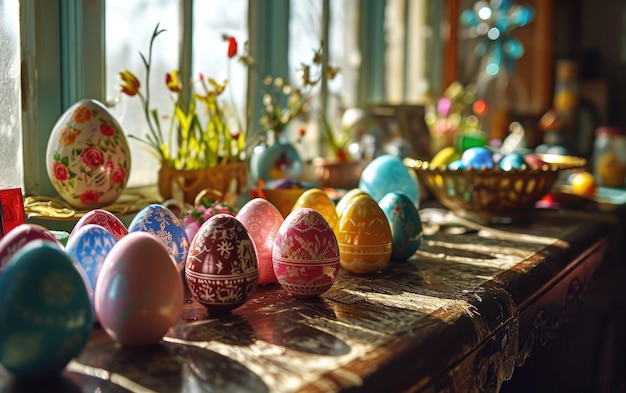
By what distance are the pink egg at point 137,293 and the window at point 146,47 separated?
0.51m

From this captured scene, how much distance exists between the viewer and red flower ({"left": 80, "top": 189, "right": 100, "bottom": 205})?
1.13 metres

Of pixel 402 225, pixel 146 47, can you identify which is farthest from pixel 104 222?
pixel 146 47

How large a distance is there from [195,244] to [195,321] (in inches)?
3.7

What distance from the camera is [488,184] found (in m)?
1.53

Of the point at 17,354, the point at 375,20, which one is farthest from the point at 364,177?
the point at 375,20

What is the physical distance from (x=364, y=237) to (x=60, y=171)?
48cm

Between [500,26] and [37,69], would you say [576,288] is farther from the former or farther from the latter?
[500,26]

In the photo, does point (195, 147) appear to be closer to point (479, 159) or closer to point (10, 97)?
point (10, 97)

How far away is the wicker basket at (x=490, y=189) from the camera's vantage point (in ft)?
4.99

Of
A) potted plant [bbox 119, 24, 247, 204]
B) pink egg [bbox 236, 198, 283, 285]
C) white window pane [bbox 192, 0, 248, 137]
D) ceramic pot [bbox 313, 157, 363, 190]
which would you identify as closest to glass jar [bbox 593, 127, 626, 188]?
ceramic pot [bbox 313, 157, 363, 190]

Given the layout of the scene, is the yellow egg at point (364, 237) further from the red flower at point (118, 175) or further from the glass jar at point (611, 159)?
the glass jar at point (611, 159)

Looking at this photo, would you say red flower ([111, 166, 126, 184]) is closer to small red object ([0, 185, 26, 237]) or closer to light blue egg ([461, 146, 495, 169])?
small red object ([0, 185, 26, 237])

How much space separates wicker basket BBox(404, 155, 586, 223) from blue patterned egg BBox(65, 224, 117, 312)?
89cm

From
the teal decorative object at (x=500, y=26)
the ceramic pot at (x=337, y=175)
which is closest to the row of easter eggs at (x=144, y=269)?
the ceramic pot at (x=337, y=175)
